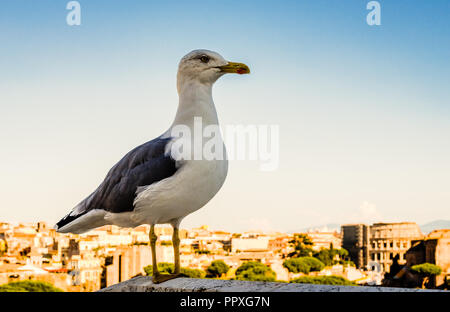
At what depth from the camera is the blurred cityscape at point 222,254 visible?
2283cm

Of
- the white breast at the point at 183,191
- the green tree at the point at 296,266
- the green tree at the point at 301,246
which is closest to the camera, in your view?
the white breast at the point at 183,191

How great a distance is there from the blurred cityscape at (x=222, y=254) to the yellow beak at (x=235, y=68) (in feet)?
47.1

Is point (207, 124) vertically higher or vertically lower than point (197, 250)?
higher

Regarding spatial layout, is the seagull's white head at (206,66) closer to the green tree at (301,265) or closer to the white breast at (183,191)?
the white breast at (183,191)

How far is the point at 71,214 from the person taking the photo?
1650mm

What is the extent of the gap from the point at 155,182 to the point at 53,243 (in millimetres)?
32954

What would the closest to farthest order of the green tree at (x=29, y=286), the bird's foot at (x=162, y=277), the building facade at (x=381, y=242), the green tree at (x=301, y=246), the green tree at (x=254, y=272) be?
the bird's foot at (x=162, y=277)
the green tree at (x=29, y=286)
the green tree at (x=254, y=272)
the green tree at (x=301, y=246)
the building facade at (x=381, y=242)

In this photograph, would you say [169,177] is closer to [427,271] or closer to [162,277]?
[162,277]

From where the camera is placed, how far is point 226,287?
1432mm

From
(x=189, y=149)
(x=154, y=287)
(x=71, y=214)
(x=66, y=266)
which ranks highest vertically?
(x=189, y=149)

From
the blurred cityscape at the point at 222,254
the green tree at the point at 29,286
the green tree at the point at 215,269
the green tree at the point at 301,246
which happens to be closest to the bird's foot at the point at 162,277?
the blurred cityscape at the point at 222,254
